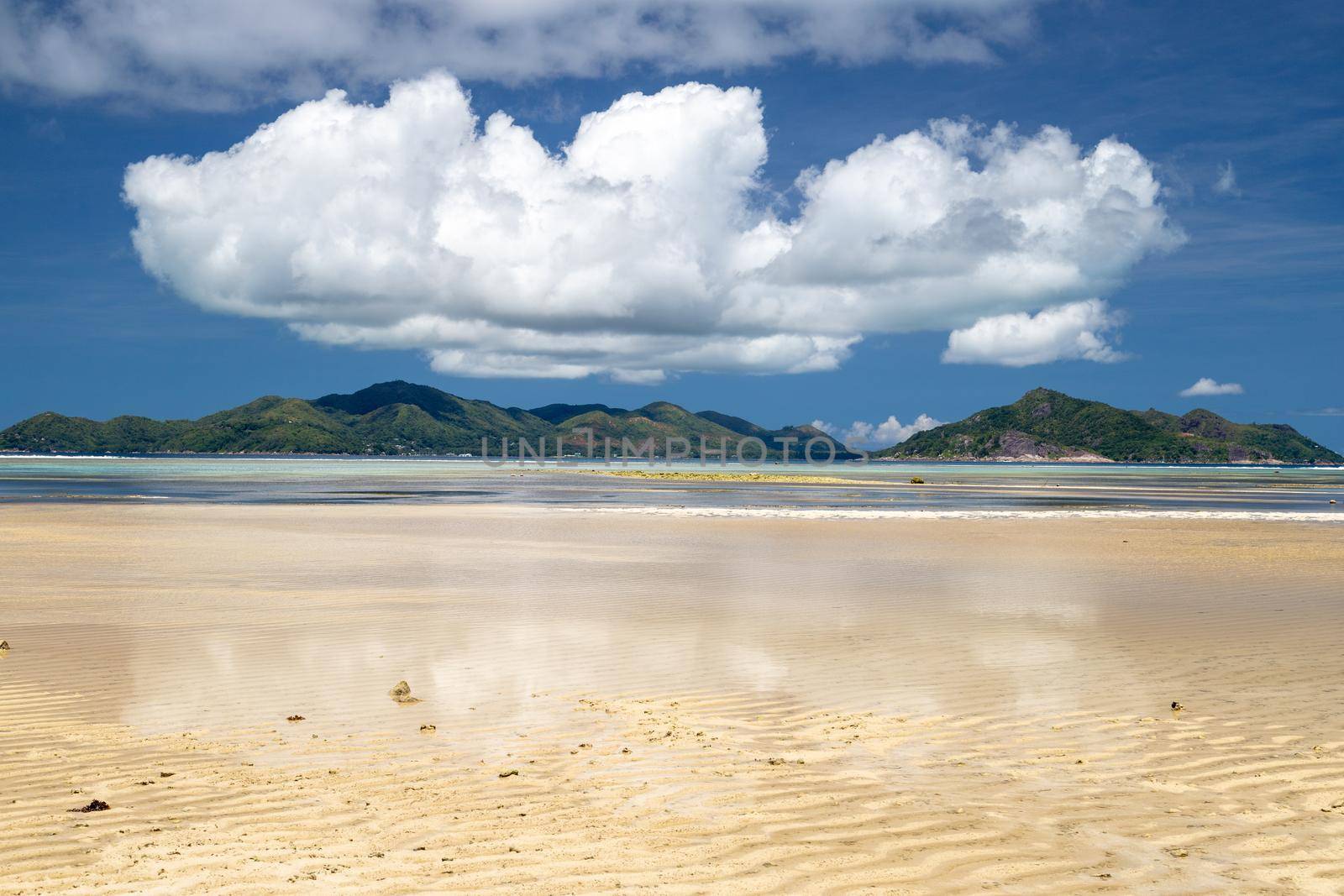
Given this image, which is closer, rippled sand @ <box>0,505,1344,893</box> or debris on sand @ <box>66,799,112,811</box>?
rippled sand @ <box>0,505,1344,893</box>

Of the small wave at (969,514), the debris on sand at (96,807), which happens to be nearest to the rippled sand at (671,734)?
the debris on sand at (96,807)

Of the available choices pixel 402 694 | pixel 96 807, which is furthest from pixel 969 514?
pixel 96 807

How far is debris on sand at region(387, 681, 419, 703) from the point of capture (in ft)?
37.3

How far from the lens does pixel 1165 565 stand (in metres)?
26.4

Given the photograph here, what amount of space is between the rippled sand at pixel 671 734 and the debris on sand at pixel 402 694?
13 centimetres

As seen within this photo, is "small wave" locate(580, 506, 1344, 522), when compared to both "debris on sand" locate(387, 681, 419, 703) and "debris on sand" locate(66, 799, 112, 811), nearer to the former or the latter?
"debris on sand" locate(387, 681, 419, 703)

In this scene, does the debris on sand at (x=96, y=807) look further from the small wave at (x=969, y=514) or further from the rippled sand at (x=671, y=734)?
the small wave at (x=969, y=514)

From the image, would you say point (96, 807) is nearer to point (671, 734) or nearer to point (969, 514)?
point (671, 734)

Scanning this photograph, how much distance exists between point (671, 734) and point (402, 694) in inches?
139

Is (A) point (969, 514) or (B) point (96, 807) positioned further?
(A) point (969, 514)

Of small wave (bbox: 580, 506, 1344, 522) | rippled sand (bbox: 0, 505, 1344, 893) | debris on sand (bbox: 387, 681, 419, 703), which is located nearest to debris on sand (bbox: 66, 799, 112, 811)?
rippled sand (bbox: 0, 505, 1344, 893)

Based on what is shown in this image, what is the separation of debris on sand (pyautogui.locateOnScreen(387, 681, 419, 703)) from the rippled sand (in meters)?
0.13

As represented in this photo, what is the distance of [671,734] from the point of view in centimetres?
1008

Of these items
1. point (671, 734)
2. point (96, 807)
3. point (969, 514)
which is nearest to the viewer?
point (96, 807)
